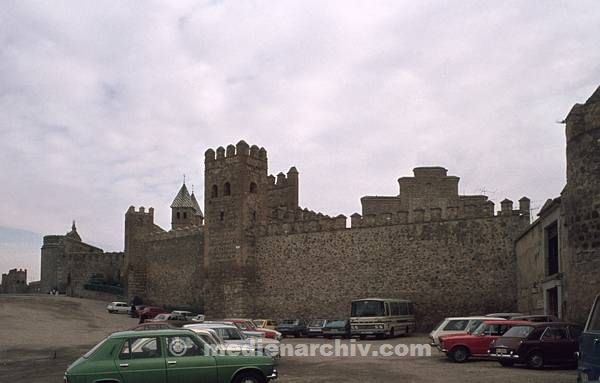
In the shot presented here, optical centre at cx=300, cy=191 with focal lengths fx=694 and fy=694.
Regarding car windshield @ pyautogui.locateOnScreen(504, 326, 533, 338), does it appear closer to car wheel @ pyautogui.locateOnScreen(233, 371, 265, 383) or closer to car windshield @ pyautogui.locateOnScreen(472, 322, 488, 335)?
car windshield @ pyautogui.locateOnScreen(472, 322, 488, 335)

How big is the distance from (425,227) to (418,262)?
1548mm

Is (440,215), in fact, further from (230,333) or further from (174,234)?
(174,234)

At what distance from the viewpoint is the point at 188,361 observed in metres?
9.56

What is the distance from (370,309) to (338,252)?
22.9 ft

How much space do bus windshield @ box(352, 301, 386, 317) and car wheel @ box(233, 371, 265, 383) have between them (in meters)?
15.9

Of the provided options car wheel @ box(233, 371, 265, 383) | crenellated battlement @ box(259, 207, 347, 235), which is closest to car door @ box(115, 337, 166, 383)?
car wheel @ box(233, 371, 265, 383)

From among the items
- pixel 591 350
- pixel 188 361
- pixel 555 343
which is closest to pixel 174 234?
pixel 555 343

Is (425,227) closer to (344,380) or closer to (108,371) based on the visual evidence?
(344,380)

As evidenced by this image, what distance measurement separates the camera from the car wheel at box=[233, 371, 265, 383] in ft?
32.4

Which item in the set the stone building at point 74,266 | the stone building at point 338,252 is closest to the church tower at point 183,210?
the stone building at point 74,266

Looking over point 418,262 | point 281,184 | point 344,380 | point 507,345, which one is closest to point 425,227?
point 418,262

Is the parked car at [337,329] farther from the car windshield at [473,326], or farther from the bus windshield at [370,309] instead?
the car windshield at [473,326]

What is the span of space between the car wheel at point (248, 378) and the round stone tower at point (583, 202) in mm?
7046

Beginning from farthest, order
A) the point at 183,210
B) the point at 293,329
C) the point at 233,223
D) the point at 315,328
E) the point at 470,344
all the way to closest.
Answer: the point at 183,210 → the point at 233,223 → the point at 293,329 → the point at 315,328 → the point at 470,344
